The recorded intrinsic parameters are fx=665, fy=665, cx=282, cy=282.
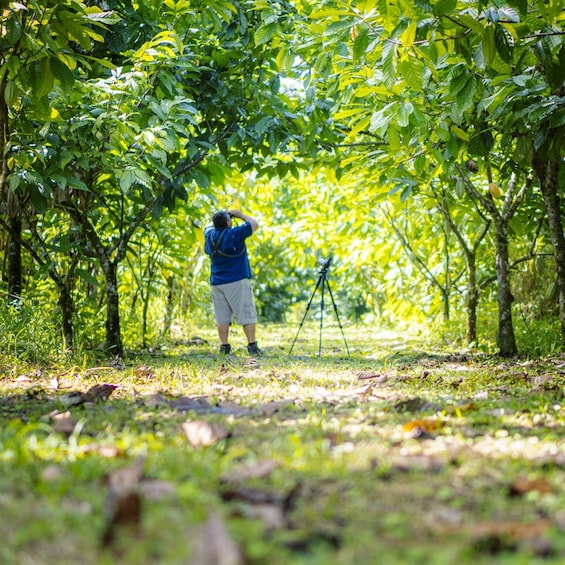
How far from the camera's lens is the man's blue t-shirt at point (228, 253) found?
6328mm

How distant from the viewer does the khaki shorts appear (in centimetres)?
631

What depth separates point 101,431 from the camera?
7.04ft

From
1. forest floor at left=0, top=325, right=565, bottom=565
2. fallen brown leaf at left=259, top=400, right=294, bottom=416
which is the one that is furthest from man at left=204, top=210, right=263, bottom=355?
fallen brown leaf at left=259, top=400, right=294, bottom=416

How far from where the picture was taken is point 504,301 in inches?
203

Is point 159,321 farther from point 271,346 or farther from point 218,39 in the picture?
point 218,39

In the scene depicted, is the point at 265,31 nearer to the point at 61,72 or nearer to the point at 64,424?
the point at 61,72

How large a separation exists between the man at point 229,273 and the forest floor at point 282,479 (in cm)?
327

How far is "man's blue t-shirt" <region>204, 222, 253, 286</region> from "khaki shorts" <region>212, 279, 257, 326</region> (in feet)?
0.21

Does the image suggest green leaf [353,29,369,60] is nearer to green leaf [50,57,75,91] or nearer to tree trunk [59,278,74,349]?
green leaf [50,57,75,91]

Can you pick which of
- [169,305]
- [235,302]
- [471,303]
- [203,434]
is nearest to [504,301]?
[471,303]

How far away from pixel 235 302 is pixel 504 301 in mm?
2510

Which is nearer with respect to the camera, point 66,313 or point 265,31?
point 265,31

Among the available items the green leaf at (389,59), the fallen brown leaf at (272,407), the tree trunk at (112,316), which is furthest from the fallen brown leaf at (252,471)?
the tree trunk at (112,316)

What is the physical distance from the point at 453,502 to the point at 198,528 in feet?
1.80
